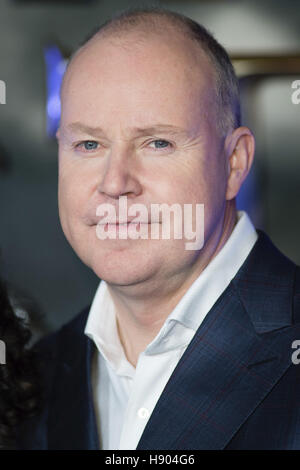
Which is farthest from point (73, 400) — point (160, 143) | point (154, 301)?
point (160, 143)

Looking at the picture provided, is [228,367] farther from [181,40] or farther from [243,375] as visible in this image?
[181,40]

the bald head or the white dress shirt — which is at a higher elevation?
the bald head

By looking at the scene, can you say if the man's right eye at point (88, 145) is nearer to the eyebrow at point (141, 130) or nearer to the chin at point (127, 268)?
the eyebrow at point (141, 130)

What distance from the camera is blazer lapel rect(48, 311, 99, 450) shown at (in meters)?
1.16

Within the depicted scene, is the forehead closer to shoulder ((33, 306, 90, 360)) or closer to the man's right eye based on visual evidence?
the man's right eye

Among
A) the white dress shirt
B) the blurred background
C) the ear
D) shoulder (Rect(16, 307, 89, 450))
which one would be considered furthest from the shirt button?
the blurred background

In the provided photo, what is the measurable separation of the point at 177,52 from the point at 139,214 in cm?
25

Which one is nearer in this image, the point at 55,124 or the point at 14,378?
the point at 14,378

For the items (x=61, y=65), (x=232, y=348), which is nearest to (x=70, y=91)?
(x=232, y=348)

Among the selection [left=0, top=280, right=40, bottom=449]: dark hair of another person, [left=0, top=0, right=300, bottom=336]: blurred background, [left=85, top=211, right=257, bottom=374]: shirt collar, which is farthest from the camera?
[left=0, top=0, right=300, bottom=336]: blurred background

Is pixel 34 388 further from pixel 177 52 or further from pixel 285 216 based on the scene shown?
pixel 285 216

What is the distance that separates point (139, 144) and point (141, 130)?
27mm

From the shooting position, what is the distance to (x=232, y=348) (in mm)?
1037

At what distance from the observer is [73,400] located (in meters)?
1.20
